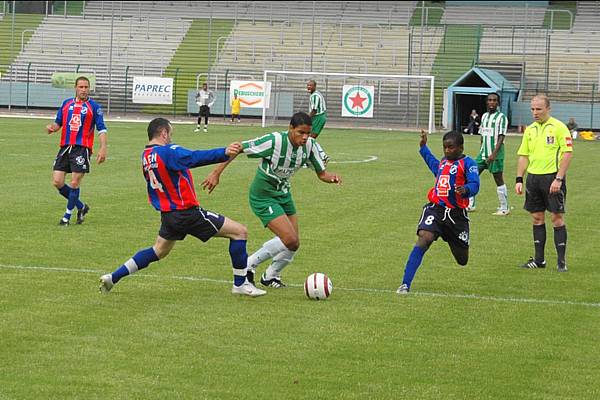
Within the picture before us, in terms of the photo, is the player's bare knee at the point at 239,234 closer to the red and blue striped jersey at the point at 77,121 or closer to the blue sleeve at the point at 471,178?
the blue sleeve at the point at 471,178

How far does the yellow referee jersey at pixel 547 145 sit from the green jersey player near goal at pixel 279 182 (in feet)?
10.1

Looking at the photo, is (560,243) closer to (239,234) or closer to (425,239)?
(425,239)

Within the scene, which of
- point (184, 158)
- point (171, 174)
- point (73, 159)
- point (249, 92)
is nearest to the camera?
point (184, 158)

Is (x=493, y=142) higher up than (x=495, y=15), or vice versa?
(x=495, y=15)

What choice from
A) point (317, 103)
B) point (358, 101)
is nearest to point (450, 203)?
point (317, 103)

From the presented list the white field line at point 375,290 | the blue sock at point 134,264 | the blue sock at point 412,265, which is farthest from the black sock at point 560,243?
the blue sock at point 134,264

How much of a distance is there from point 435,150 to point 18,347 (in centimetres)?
2704

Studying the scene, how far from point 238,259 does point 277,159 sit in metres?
1.05

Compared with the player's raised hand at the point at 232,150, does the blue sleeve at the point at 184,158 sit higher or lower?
lower

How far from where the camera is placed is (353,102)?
52750 millimetres

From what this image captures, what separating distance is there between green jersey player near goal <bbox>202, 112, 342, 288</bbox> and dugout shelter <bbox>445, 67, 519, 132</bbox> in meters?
37.4

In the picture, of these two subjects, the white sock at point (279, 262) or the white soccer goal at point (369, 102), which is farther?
the white soccer goal at point (369, 102)

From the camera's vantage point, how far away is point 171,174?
10.2 meters

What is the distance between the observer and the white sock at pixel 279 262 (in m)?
11.1
